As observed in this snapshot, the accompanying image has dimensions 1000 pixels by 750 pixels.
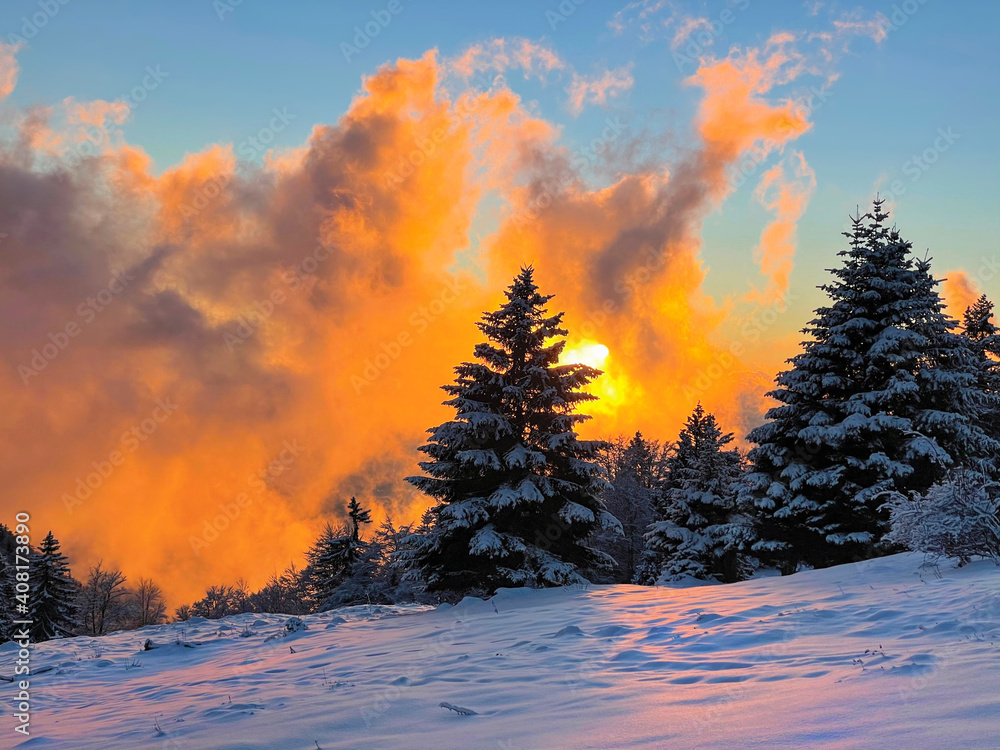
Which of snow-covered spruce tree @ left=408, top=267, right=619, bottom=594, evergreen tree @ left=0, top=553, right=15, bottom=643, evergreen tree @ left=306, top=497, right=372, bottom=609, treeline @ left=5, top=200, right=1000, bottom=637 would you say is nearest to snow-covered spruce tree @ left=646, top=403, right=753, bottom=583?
treeline @ left=5, top=200, right=1000, bottom=637

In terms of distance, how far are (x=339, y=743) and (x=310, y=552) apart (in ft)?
163

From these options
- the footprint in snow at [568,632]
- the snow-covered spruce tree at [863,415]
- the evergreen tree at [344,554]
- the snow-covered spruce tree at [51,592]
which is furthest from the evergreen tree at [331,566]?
the footprint in snow at [568,632]

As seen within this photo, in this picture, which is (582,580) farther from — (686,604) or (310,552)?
(310,552)

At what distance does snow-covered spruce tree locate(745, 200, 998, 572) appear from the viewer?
1750 cm

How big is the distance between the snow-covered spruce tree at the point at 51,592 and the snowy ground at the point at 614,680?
30.8 meters

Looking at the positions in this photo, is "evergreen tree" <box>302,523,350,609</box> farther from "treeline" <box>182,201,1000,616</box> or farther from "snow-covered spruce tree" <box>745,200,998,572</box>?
"snow-covered spruce tree" <box>745,200,998,572</box>

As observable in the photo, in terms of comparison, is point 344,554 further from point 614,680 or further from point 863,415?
point 614,680

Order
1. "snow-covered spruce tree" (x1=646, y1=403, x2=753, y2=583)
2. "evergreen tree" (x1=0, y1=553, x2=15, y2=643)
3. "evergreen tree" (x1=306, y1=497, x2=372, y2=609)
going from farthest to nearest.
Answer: "evergreen tree" (x1=306, y1=497, x2=372, y2=609) < "evergreen tree" (x1=0, y1=553, x2=15, y2=643) < "snow-covered spruce tree" (x1=646, y1=403, x2=753, y2=583)

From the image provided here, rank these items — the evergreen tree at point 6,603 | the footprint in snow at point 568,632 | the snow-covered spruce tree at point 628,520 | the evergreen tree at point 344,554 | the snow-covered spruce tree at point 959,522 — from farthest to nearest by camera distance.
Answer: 1. the snow-covered spruce tree at point 628,520
2. the evergreen tree at point 344,554
3. the evergreen tree at point 6,603
4. the snow-covered spruce tree at point 959,522
5. the footprint in snow at point 568,632

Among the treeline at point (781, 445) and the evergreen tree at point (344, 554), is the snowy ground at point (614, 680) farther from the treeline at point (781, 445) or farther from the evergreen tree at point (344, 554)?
the evergreen tree at point (344, 554)

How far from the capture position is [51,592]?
1389 inches

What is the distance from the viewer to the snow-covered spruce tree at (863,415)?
17500 mm

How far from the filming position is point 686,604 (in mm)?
9172

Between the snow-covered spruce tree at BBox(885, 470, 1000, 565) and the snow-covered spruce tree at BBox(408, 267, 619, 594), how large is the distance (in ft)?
27.8
